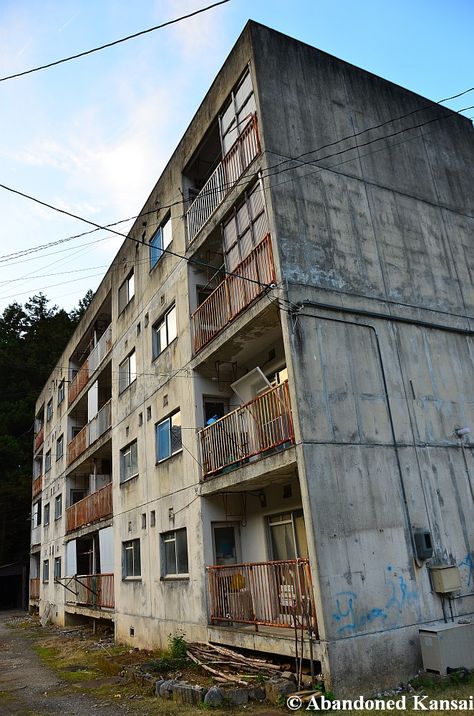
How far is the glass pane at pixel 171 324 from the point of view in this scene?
1530 cm

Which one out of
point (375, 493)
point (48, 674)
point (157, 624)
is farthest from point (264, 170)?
point (48, 674)

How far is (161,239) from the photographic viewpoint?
17.0 meters

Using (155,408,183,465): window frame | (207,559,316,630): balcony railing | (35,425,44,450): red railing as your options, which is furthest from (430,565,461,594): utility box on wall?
(35,425,44,450): red railing

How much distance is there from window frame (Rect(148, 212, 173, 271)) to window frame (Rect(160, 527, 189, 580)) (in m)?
7.93

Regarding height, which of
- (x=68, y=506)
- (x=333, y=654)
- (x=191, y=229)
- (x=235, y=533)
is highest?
(x=191, y=229)

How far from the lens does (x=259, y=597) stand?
10.0 m

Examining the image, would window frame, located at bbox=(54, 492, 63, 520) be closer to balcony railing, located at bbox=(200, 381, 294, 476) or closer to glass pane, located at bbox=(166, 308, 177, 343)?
glass pane, located at bbox=(166, 308, 177, 343)

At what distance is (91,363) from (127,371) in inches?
219

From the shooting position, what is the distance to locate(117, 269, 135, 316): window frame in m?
19.5

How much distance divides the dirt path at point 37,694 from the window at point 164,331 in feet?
28.1

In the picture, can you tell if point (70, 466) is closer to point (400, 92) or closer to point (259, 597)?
point (259, 597)

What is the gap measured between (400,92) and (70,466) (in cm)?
2109

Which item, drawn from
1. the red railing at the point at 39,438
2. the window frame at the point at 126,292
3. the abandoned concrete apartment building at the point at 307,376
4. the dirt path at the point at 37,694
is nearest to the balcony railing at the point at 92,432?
the window frame at the point at 126,292

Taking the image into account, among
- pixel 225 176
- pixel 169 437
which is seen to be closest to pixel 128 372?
pixel 169 437
